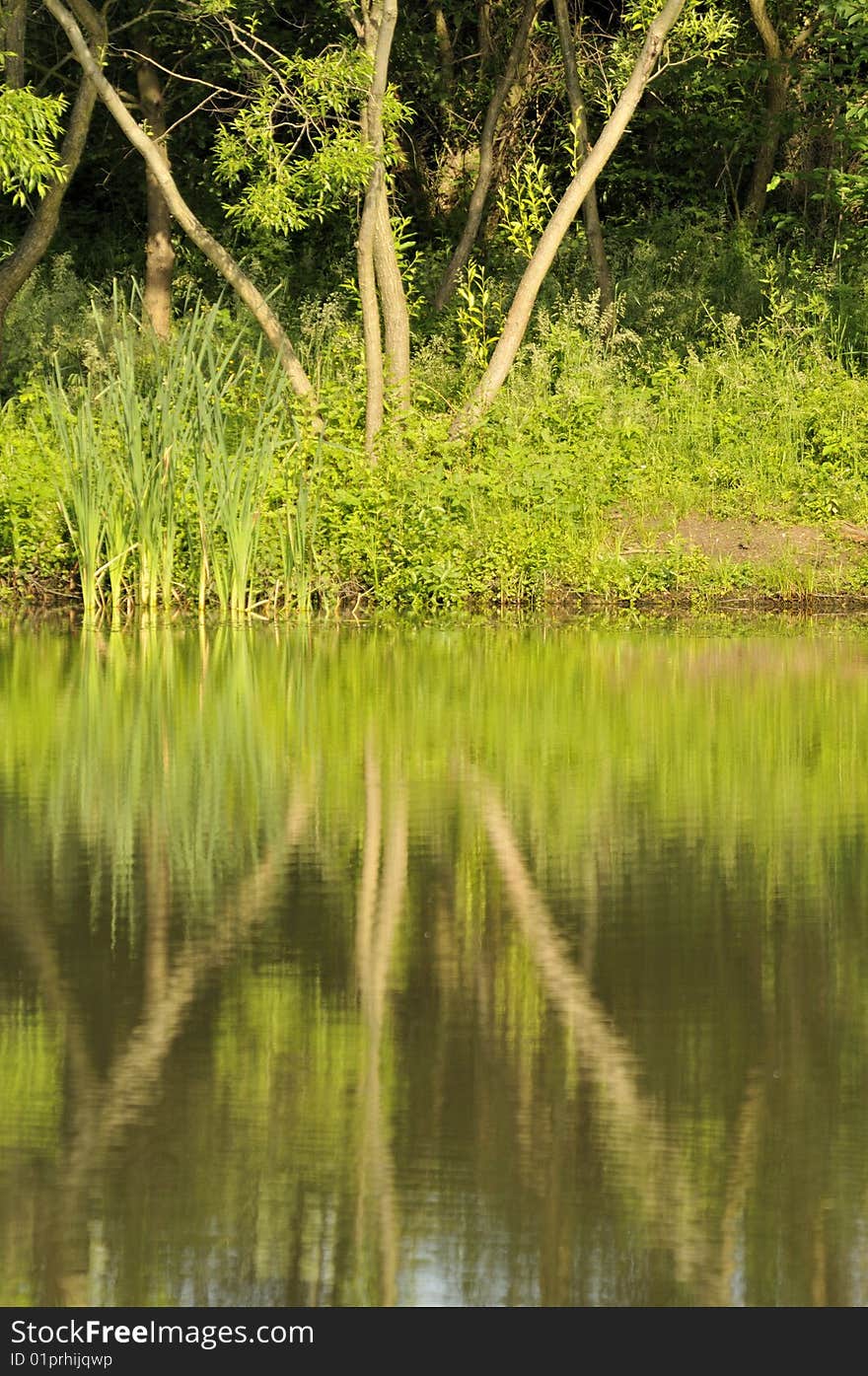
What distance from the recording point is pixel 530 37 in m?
24.3

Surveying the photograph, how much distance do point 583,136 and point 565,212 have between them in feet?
7.07

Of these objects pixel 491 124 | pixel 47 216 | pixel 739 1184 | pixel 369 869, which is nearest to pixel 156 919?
pixel 369 869

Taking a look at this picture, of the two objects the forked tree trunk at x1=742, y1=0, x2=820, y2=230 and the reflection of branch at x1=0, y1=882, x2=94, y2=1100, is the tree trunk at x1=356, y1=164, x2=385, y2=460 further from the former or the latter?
the reflection of branch at x1=0, y1=882, x2=94, y2=1100

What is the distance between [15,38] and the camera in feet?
65.2

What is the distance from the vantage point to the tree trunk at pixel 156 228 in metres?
22.7

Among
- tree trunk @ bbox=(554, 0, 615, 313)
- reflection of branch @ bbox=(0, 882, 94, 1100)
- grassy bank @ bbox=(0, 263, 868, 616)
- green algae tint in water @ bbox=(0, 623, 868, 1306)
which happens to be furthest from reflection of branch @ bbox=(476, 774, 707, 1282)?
tree trunk @ bbox=(554, 0, 615, 313)

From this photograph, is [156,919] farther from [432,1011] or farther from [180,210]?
[180,210]

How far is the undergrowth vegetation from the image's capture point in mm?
15789

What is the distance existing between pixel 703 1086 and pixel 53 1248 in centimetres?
149

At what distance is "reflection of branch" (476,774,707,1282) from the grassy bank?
376 inches

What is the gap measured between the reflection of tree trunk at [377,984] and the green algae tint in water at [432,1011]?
0.01 meters

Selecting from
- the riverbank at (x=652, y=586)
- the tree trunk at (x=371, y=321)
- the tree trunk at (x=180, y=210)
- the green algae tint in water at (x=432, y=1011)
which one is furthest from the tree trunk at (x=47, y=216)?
the green algae tint in water at (x=432, y=1011)
